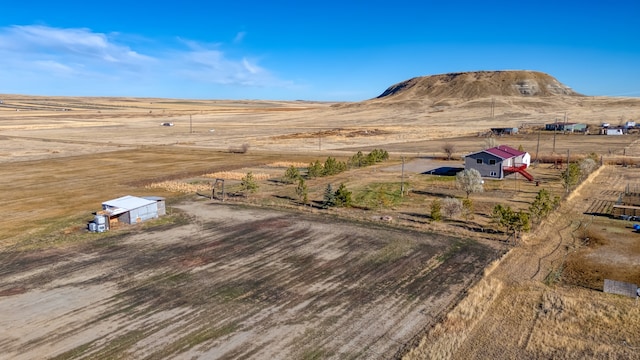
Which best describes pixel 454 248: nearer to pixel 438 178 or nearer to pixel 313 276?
pixel 313 276

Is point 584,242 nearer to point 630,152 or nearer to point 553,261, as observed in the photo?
point 553,261

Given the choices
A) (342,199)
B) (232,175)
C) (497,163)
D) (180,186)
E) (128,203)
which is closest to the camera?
(128,203)

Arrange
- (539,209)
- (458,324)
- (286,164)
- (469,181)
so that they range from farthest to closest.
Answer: (286,164) < (469,181) < (539,209) < (458,324)

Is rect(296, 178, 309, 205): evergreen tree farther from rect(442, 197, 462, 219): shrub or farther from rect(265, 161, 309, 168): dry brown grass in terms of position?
rect(265, 161, 309, 168): dry brown grass

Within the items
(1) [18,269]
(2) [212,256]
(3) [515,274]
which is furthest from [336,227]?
(1) [18,269]

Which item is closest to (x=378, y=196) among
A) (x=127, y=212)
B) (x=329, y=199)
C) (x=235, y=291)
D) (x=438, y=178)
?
(x=329, y=199)

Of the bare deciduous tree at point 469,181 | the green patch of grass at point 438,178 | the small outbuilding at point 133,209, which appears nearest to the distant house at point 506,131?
the green patch of grass at point 438,178
